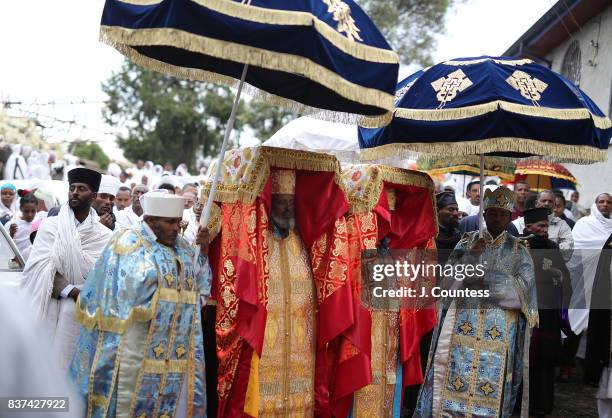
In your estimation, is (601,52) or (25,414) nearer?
(25,414)

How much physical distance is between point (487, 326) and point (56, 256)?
343 cm

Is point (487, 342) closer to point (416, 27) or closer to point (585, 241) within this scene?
point (585, 241)

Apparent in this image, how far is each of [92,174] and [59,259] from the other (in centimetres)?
67

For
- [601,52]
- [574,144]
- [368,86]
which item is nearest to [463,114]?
[574,144]

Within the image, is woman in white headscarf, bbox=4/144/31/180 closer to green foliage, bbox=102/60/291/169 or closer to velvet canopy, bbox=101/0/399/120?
velvet canopy, bbox=101/0/399/120

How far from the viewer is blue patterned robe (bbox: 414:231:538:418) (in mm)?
6438

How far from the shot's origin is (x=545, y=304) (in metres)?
7.87

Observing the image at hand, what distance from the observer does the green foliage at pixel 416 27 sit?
31.1m

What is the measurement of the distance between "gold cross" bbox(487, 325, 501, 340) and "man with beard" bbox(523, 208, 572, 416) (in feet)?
3.71

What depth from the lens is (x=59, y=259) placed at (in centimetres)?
558

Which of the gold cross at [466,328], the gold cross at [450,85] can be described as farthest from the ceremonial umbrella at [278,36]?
the gold cross at [466,328]

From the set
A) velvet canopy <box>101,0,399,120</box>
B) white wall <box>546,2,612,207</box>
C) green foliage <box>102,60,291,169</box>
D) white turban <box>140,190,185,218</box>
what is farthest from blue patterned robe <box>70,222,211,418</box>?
green foliage <box>102,60,291,169</box>

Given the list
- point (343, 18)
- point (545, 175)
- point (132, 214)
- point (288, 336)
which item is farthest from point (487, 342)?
point (545, 175)

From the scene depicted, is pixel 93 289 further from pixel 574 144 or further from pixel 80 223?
pixel 574 144
